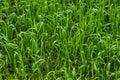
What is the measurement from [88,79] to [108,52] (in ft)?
1.41

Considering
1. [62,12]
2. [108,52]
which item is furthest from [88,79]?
[62,12]

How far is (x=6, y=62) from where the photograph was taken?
332 centimetres

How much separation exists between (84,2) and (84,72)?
147cm

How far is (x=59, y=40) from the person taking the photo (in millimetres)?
3541

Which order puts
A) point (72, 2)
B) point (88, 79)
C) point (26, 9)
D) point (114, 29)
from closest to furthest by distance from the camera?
point (88, 79), point (114, 29), point (26, 9), point (72, 2)

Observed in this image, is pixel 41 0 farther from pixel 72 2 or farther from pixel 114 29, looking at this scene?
pixel 114 29

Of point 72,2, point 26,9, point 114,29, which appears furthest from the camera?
point 72,2

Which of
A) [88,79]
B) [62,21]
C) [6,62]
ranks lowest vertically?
[88,79]

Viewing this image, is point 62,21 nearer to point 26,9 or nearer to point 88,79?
point 26,9

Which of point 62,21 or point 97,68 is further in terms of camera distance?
point 62,21

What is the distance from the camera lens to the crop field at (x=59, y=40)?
3.26 m

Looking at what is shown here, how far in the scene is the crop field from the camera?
326cm

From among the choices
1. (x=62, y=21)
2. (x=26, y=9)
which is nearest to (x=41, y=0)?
(x=26, y=9)

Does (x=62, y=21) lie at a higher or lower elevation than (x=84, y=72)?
higher
